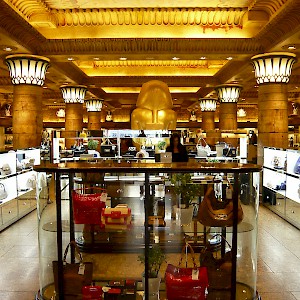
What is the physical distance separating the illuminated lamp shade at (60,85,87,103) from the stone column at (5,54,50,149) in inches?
168

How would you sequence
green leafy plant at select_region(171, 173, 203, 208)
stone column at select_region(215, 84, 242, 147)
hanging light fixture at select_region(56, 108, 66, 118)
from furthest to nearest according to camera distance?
hanging light fixture at select_region(56, 108, 66, 118), stone column at select_region(215, 84, 242, 147), green leafy plant at select_region(171, 173, 203, 208)

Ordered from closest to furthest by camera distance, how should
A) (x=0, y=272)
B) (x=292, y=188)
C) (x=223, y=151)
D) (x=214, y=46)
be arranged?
(x=0, y=272), (x=292, y=188), (x=214, y=46), (x=223, y=151)

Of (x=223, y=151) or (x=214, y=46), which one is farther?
(x=223, y=151)

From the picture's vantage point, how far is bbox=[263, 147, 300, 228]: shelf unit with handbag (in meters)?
7.13

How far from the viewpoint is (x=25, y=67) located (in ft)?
27.9

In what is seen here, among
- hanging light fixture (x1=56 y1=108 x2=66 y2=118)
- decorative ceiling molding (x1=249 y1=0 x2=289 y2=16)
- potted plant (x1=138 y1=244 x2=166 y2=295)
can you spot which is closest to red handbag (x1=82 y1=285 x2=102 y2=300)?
potted plant (x1=138 y1=244 x2=166 y2=295)

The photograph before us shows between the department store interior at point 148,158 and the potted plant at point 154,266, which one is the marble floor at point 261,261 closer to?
the department store interior at point 148,158

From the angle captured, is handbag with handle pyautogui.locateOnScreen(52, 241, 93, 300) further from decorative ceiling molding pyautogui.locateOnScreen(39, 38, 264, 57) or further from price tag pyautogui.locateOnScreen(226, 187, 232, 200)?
decorative ceiling molding pyautogui.locateOnScreen(39, 38, 264, 57)

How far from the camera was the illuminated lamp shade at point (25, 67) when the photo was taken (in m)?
8.45

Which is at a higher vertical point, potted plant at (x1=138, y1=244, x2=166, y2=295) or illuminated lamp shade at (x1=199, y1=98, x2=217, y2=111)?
illuminated lamp shade at (x1=199, y1=98, x2=217, y2=111)

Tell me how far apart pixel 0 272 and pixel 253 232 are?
116 inches

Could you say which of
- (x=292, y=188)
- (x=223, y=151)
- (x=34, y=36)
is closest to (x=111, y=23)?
(x=34, y=36)

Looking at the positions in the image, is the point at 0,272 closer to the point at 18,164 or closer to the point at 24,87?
the point at 18,164

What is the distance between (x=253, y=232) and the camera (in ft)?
12.1
